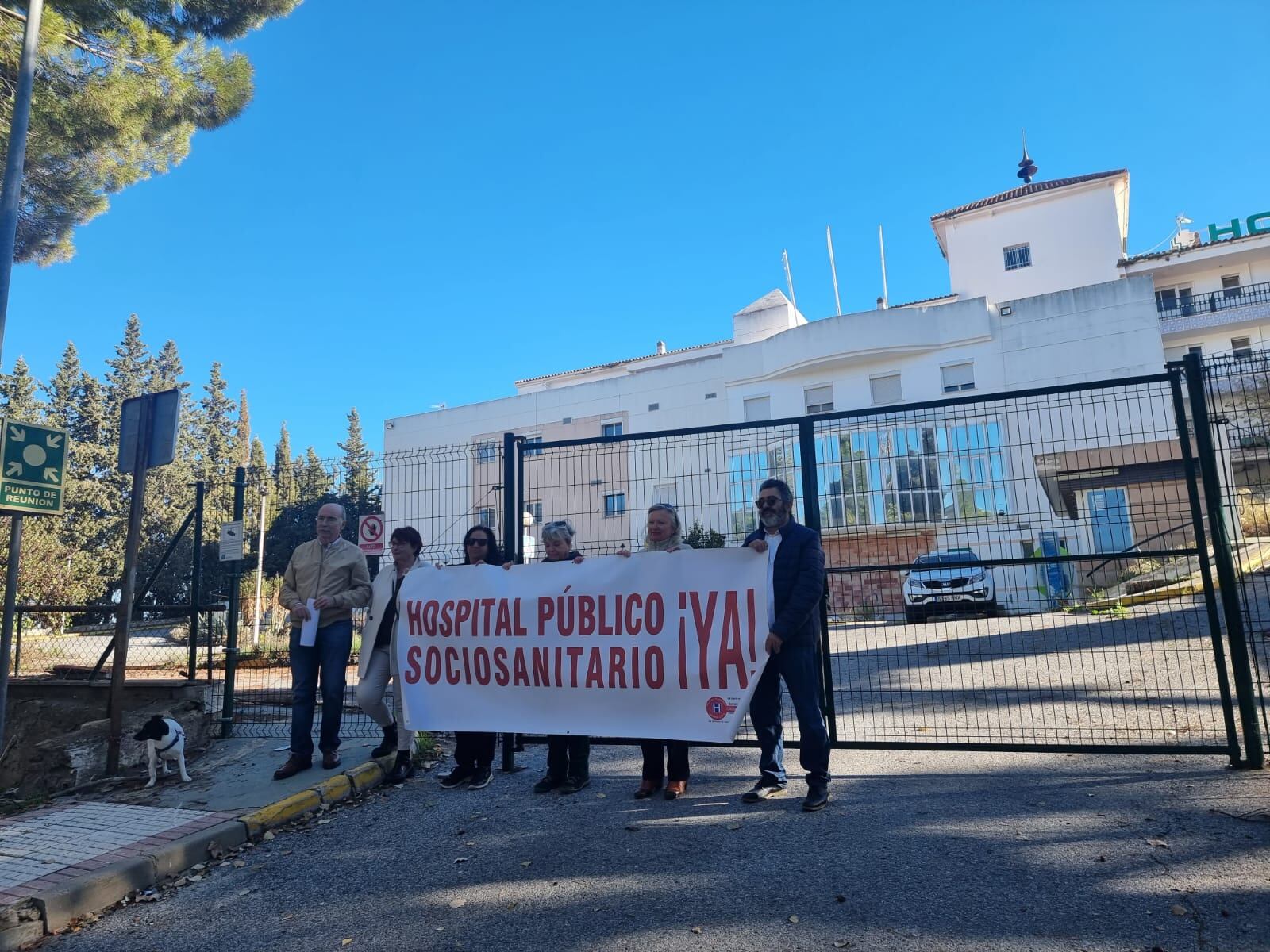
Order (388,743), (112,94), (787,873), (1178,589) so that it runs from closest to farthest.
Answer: (787,873), (1178,589), (388,743), (112,94)

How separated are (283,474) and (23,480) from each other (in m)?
70.7

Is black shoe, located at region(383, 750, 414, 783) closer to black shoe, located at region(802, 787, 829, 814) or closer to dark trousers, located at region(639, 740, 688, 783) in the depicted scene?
dark trousers, located at region(639, 740, 688, 783)

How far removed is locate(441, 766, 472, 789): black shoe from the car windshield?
11.6 feet

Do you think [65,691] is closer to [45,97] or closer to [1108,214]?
[45,97]

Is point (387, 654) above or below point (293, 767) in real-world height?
above

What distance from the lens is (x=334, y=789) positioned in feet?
18.6

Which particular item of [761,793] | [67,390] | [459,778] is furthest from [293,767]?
[67,390]

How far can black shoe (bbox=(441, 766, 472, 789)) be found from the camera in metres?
5.76

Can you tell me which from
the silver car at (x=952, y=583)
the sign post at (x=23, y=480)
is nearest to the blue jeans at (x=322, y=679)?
the sign post at (x=23, y=480)

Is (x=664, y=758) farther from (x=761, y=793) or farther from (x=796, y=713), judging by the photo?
(x=796, y=713)

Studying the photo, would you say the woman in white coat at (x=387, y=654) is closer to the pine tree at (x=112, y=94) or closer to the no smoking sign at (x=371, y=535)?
the no smoking sign at (x=371, y=535)

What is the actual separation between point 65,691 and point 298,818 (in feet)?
15.5

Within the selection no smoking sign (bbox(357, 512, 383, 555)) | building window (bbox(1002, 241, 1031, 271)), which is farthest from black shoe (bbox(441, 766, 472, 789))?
building window (bbox(1002, 241, 1031, 271))

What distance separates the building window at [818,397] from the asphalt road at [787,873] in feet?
101
